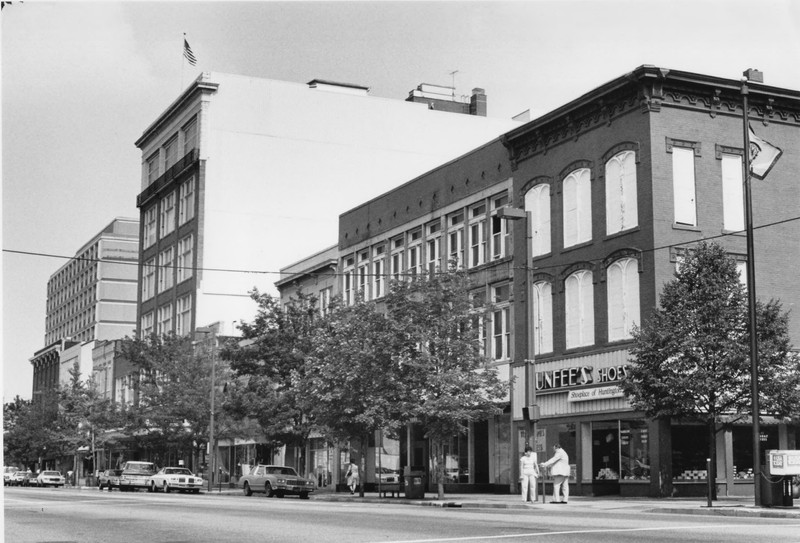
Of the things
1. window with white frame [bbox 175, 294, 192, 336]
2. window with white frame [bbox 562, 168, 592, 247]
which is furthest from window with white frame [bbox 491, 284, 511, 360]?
window with white frame [bbox 175, 294, 192, 336]

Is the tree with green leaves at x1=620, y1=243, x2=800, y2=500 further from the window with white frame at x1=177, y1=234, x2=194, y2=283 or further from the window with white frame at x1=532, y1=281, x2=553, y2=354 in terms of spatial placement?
the window with white frame at x1=177, y1=234, x2=194, y2=283

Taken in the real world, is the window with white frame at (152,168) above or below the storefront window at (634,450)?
above

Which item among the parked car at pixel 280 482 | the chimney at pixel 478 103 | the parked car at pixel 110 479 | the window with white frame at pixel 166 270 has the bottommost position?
the parked car at pixel 110 479

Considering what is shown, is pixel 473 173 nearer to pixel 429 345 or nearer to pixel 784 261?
pixel 429 345

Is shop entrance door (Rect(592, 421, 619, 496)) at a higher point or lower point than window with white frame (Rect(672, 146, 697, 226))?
lower

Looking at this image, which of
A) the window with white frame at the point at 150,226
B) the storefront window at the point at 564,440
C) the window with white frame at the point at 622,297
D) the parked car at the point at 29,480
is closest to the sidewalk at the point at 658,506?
the storefront window at the point at 564,440

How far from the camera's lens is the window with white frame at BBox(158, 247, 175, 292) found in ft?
281

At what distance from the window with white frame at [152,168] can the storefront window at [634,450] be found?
205 ft

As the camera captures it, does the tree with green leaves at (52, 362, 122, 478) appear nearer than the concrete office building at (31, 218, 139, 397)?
Yes

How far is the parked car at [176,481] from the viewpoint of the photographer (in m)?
56.7

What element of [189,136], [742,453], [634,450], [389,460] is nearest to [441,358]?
[634,450]

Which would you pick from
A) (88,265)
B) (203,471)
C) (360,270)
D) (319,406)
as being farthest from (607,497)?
(88,265)

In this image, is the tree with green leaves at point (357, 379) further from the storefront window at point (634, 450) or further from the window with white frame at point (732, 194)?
the window with white frame at point (732, 194)

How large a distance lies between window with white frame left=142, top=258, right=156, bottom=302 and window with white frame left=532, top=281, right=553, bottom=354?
178ft
